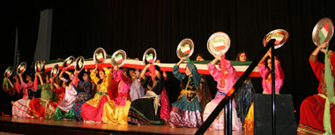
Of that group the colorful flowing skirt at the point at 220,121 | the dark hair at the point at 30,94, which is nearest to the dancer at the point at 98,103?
the dark hair at the point at 30,94

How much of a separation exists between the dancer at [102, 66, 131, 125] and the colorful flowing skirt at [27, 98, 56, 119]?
197 centimetres

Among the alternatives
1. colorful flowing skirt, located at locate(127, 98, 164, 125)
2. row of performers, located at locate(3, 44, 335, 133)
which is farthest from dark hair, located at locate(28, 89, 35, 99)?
colorful flowing skirt, located at locate(127, 98, 164, 125)

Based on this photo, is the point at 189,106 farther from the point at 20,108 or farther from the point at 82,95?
the point at 20,108

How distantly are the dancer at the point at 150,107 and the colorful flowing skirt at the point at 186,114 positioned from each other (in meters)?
0.50

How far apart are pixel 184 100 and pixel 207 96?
480 millimetres

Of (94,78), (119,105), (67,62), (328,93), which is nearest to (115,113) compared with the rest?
(119,105)

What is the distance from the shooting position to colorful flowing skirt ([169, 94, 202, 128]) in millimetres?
5066

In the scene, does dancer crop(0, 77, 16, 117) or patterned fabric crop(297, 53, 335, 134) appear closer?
patterned fabric crop(297, 53, 335, 134)

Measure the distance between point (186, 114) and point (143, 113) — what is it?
85 centimetres

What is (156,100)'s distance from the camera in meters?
5.59

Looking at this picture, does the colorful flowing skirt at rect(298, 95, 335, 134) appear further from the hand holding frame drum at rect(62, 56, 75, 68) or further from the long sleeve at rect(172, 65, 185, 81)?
the hand holding frame drum at rect(62, 56, 75, 68)

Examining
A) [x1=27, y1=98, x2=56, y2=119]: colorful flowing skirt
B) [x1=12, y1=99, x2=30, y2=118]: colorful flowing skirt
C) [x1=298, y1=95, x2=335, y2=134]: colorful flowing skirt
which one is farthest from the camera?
[x1=12, y1=99, x2=30, y2=118]: colorful flowing skirt

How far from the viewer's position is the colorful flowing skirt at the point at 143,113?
5.54 metres

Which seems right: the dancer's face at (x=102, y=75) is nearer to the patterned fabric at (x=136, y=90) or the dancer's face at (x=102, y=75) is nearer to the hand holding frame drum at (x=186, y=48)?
the patterned fabric at (x=136, y=90)
